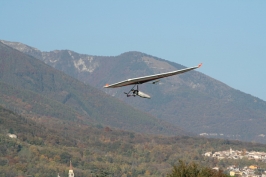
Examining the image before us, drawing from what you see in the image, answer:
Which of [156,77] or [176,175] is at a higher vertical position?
[156,77]

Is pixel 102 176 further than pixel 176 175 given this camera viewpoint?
Yes

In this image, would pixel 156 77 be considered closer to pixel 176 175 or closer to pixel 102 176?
pixel 176 175

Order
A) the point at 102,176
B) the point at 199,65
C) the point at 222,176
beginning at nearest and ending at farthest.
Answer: the point at 199,65, the point at 222,176, the point at 102,176

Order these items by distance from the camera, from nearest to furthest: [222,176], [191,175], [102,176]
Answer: [191,175], [222,176], [102,176]

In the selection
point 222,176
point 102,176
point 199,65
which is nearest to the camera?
point 199,65

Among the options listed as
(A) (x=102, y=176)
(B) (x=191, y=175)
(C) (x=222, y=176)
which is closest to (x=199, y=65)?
(B) (x=191, y=175)

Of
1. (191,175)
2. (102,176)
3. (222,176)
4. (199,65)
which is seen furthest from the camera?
(102,176)

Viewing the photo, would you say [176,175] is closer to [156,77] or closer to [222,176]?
[222,176]

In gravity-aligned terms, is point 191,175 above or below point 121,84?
below

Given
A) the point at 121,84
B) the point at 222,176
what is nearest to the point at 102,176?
the point at 222,176
